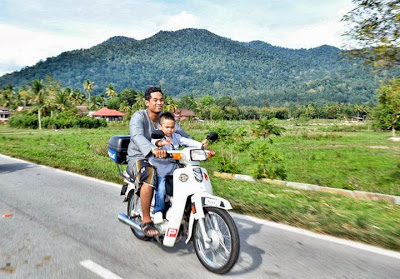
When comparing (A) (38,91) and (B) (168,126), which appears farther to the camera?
(A) (38,91)

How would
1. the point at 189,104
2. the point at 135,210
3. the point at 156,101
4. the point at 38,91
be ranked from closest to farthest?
the point at 156,101 < the point at 135,210 < the point at 38,91 < the point at 189,104

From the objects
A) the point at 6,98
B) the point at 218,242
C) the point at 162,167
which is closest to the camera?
the point at 218,242

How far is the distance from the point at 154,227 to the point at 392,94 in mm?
6724

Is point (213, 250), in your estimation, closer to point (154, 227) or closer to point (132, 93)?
point (154, 227)

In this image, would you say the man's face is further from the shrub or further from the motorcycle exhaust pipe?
the shrub

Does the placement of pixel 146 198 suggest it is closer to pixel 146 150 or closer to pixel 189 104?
pixel 146 150

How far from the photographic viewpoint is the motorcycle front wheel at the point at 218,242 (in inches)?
134

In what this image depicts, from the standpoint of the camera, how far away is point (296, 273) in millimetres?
3541

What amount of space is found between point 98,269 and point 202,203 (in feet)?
4.28

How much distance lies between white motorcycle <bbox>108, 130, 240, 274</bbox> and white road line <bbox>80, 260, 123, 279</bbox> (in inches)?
25.5

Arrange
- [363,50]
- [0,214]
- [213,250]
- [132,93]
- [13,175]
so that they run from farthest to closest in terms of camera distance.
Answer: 1. [132,93]
2. [13,175]
3. [363,50]
4. [0,214]
5. [213,250]

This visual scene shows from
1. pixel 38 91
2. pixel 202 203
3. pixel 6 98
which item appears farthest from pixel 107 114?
pixel 202 203

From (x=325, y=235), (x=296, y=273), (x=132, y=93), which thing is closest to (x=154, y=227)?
(x=296, y=273)

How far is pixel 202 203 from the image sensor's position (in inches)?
142
